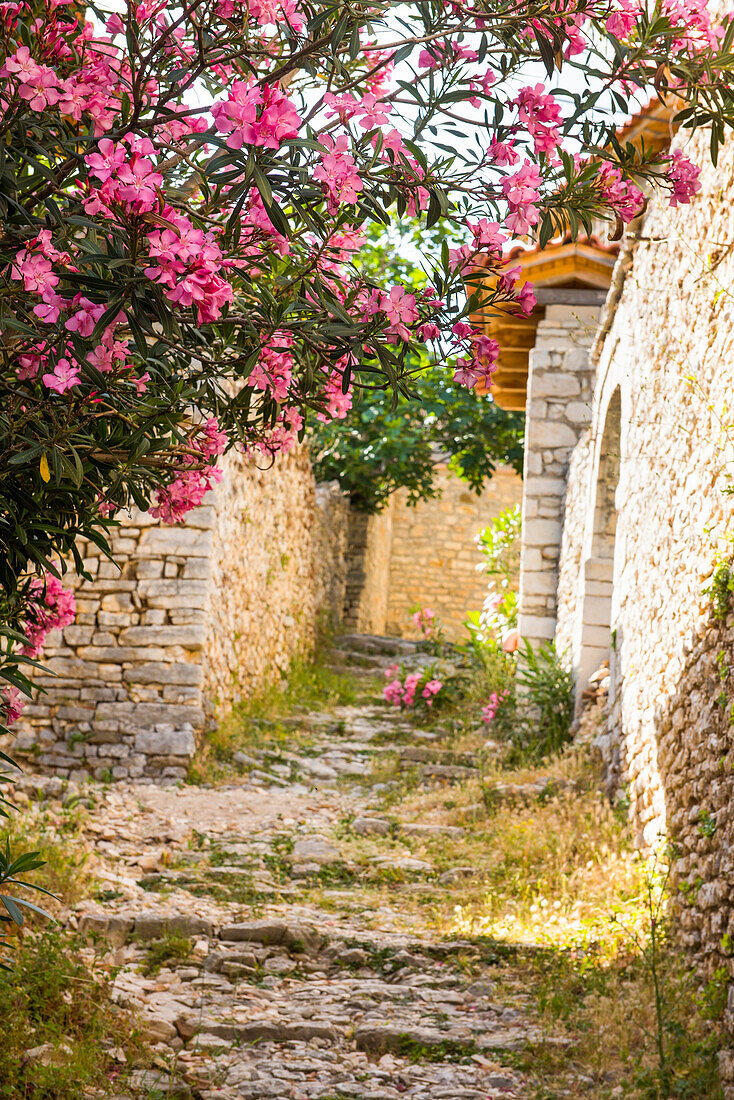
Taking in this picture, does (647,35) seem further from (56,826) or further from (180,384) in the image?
(56,826)

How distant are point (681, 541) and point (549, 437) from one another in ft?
17.3

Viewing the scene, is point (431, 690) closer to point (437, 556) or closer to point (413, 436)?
point (413, 436)

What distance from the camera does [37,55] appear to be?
2.19m

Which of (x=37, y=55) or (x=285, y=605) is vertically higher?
(x=37, y=55)

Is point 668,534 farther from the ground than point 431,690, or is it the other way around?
point 668,534

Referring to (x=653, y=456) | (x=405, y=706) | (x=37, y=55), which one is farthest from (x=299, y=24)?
(x=405, y=706)

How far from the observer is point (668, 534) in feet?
15.9

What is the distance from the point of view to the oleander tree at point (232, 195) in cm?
187

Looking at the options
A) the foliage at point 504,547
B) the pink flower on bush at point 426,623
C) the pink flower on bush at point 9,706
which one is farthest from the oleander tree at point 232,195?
the pink flower on bush at point 426,623

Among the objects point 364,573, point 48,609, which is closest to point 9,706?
point 48,609

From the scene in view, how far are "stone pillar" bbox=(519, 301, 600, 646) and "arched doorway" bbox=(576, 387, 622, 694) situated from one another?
1799 mm

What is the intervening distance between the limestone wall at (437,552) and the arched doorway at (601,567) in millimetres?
10922

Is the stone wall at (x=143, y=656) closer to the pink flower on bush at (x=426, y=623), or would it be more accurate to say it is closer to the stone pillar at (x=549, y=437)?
the stone pillar at (x=549, y=437)

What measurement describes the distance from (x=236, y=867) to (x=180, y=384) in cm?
401
